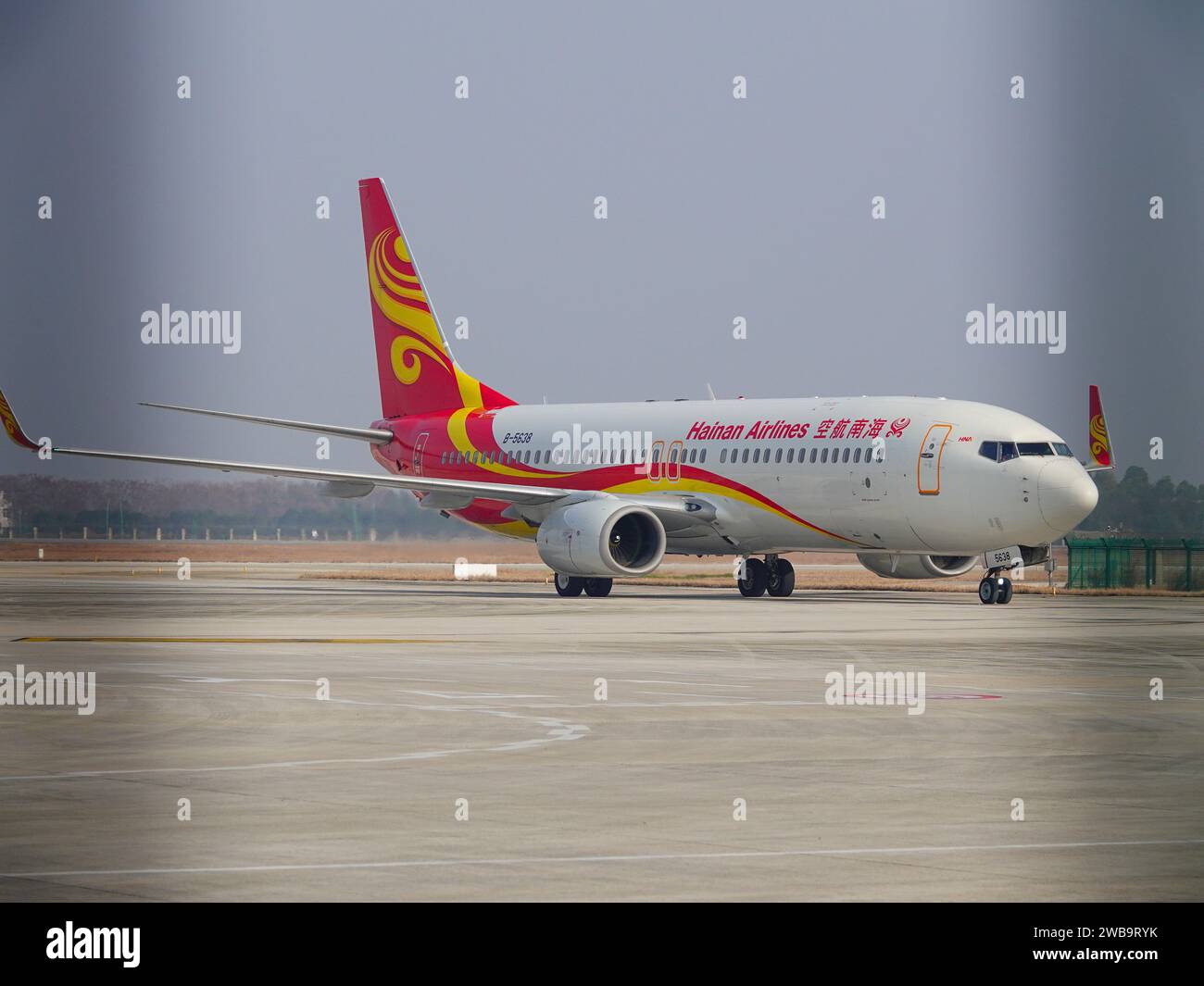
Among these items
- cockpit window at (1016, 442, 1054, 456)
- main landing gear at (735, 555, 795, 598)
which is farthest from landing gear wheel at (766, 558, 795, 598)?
cockpit window at (1016, 442, 1054, 456)

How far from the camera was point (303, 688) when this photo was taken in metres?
21.6

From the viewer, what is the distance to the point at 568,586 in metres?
48.2

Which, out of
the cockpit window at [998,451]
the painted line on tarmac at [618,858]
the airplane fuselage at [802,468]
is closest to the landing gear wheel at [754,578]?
the airplane fuselage at [802,468]

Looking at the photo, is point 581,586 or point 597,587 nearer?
point 581,586

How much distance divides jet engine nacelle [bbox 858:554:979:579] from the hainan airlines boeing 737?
43mm

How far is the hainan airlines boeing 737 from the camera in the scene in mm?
41781

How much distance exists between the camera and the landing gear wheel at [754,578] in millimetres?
49125

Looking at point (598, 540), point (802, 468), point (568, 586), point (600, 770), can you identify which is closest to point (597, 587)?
point (568, 586)

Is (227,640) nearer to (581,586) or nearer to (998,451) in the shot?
(998,451)

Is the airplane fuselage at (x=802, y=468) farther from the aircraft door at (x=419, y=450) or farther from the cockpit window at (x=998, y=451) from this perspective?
the aircraft door at (x=419, y=450)

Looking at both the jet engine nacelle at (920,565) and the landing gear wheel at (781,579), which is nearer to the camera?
the jet engine nacelle at (920,565)

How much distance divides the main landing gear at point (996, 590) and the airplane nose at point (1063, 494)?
9.39 feet

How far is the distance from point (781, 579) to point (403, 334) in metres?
15.2
